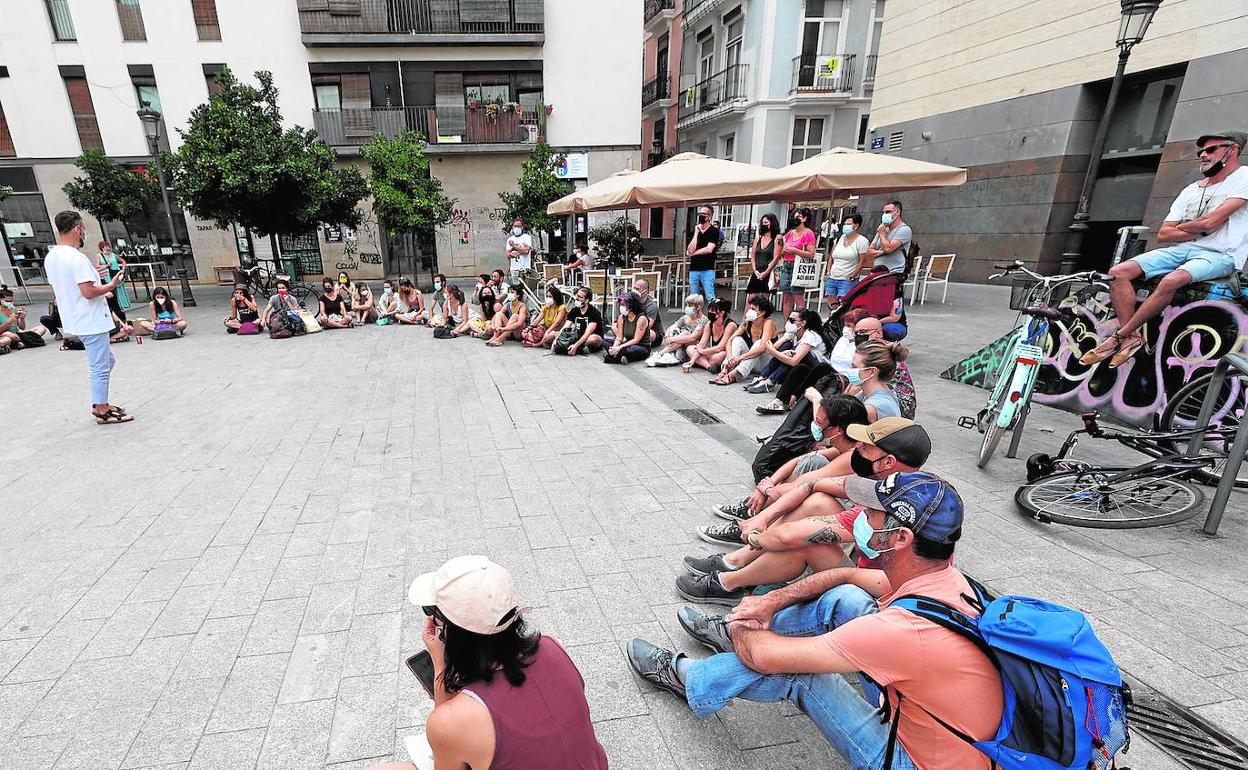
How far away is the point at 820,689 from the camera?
1.87 m

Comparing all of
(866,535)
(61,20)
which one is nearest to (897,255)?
(866,535)

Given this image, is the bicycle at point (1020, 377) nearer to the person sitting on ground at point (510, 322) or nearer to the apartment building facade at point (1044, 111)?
the person sitting on ground at point (510, 322)

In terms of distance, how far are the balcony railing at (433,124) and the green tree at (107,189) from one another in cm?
584

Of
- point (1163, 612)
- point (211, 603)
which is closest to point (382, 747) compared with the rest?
point (211, 603)

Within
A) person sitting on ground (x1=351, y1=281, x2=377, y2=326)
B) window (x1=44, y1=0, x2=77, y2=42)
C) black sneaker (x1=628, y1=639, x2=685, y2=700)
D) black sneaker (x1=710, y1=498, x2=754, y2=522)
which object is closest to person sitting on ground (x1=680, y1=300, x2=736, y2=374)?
black sneaker (x1=710, y1=498, x2=754, y2=522)

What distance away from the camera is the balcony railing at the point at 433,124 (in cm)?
2036

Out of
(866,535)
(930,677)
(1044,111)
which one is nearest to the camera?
(930,677)

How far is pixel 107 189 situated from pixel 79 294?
16937 millimetres

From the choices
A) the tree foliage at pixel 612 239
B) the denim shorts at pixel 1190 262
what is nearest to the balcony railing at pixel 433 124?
the tree foliage at pixel 612 239

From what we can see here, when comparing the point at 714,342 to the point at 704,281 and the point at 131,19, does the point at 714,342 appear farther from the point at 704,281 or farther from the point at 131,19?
the point at 131,19

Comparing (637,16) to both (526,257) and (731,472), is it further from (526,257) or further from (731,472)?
(731,472)

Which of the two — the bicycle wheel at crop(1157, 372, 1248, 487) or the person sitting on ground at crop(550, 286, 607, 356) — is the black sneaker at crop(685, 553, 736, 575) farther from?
the person sitting on ground at crop(550, 286, 607, 356)

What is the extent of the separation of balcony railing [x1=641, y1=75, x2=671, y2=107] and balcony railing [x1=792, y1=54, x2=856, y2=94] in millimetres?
9442

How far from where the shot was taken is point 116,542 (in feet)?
11.6
